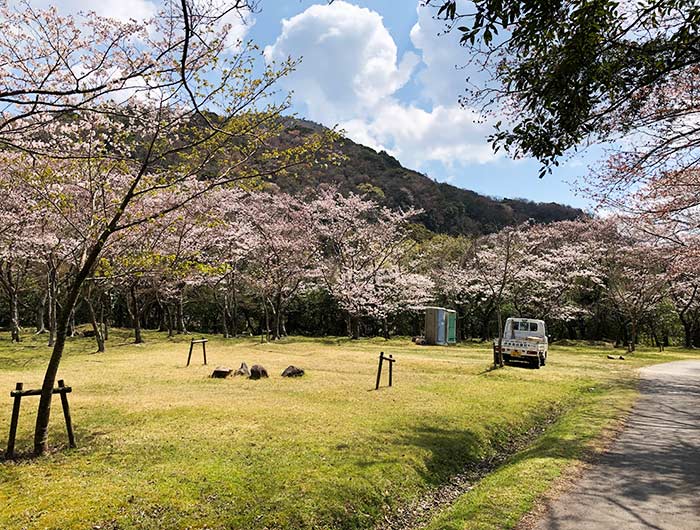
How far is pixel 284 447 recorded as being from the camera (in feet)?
25.3

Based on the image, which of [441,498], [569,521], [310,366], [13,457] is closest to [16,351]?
[310,366]

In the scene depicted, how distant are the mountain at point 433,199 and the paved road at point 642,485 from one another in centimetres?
4903

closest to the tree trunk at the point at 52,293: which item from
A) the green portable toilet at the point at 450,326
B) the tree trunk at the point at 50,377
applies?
the tree trunk at the point at 50,377

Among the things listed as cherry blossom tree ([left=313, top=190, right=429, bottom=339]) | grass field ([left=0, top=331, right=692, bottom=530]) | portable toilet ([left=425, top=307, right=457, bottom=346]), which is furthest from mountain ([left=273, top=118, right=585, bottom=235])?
grass field ([left=0, top=331, right=692, bottom=530])

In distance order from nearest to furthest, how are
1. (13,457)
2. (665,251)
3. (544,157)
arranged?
(544,157) < (13,457) < (665,251)

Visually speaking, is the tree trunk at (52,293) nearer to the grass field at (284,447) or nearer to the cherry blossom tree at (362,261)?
the grass field at (284,447)

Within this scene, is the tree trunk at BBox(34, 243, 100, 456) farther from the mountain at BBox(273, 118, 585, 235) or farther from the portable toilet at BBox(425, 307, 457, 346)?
the mountain at BBox(273, 118, 585, 235)

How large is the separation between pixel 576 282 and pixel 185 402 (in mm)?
37637

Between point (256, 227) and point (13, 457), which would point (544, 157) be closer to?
point (13, 457)

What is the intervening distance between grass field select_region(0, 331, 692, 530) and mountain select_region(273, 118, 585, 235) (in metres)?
44.4

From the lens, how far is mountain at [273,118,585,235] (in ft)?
204

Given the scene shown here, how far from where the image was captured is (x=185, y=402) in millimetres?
10844

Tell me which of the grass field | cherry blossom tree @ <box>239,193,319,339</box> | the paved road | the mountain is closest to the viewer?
the paved road

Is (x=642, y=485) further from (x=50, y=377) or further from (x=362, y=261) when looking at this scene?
(x=362, y=261)
